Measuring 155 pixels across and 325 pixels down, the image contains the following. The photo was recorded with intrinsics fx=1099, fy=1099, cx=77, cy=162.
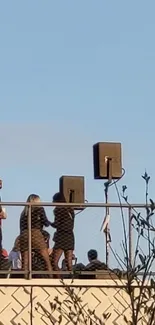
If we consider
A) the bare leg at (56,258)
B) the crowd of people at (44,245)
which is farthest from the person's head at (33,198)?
the bare leg at (56,258)

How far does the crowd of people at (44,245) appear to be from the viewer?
1384 centimetres

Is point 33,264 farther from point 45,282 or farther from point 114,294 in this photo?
point 114,294

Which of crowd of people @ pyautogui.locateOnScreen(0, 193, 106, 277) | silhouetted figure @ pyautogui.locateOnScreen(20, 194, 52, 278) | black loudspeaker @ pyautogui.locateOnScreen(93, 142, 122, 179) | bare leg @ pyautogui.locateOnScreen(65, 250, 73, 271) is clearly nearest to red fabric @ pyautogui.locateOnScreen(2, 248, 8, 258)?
crowd of people @ pyautogui.locateOnScreen(0, 193, 106, 277)

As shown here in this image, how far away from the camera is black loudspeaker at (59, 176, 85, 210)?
14124 millimetres

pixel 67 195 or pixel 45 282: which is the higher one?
pixel 67 195

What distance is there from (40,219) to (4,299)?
3.85 feet

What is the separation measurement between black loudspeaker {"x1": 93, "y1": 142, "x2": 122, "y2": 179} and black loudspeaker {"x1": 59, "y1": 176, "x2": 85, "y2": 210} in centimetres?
25

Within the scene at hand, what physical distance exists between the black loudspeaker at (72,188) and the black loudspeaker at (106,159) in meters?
0.25

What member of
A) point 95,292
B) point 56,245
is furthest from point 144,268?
point 95,292

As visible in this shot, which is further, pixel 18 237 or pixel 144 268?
pixel 18 237

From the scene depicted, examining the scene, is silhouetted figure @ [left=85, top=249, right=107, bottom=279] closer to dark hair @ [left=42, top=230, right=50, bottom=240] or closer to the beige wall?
the beige wall

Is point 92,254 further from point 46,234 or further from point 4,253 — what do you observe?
point 4,253

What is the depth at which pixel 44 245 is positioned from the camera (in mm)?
14047

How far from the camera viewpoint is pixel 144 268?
19.9 ft
